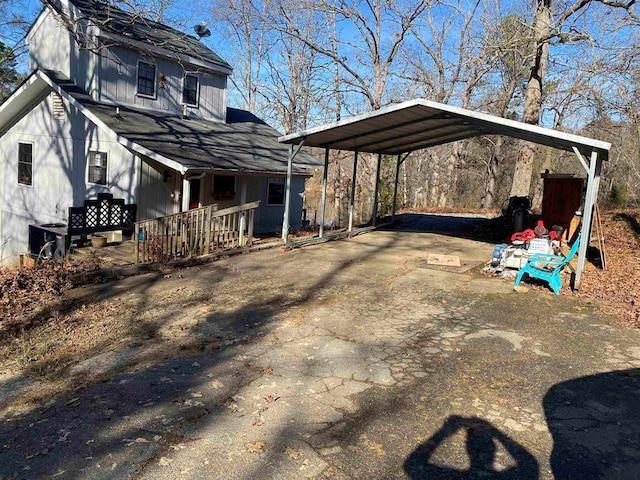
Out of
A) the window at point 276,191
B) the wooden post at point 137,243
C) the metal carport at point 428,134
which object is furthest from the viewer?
the window at point 276,191

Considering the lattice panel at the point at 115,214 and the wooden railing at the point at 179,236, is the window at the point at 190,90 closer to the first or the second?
the lattice panel at the point at 115,214

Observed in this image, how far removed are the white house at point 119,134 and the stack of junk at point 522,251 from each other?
7.02m

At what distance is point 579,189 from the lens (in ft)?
37.6

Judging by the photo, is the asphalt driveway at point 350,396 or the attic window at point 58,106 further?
the attic window at point 58,106

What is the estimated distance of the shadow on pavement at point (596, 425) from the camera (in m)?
3.29

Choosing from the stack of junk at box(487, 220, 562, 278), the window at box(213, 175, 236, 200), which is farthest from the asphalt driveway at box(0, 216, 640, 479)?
the window at box(213, 175, 236, 200)

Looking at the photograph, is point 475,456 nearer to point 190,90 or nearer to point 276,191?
point 276,191

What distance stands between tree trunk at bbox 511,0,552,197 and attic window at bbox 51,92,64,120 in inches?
533

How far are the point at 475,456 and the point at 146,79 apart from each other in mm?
14824

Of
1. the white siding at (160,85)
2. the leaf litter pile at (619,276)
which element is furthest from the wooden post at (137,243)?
the leaf litter pile at (619,276)

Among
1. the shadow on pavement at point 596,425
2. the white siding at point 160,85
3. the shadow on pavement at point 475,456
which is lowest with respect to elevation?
the shadow on pavement at point 475,456

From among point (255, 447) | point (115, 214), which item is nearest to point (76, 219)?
point (115, 214)

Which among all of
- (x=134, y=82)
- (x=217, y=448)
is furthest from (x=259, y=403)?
(x=134, y=82)

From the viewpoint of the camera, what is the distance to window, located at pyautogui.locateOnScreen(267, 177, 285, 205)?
16469 millimetres
